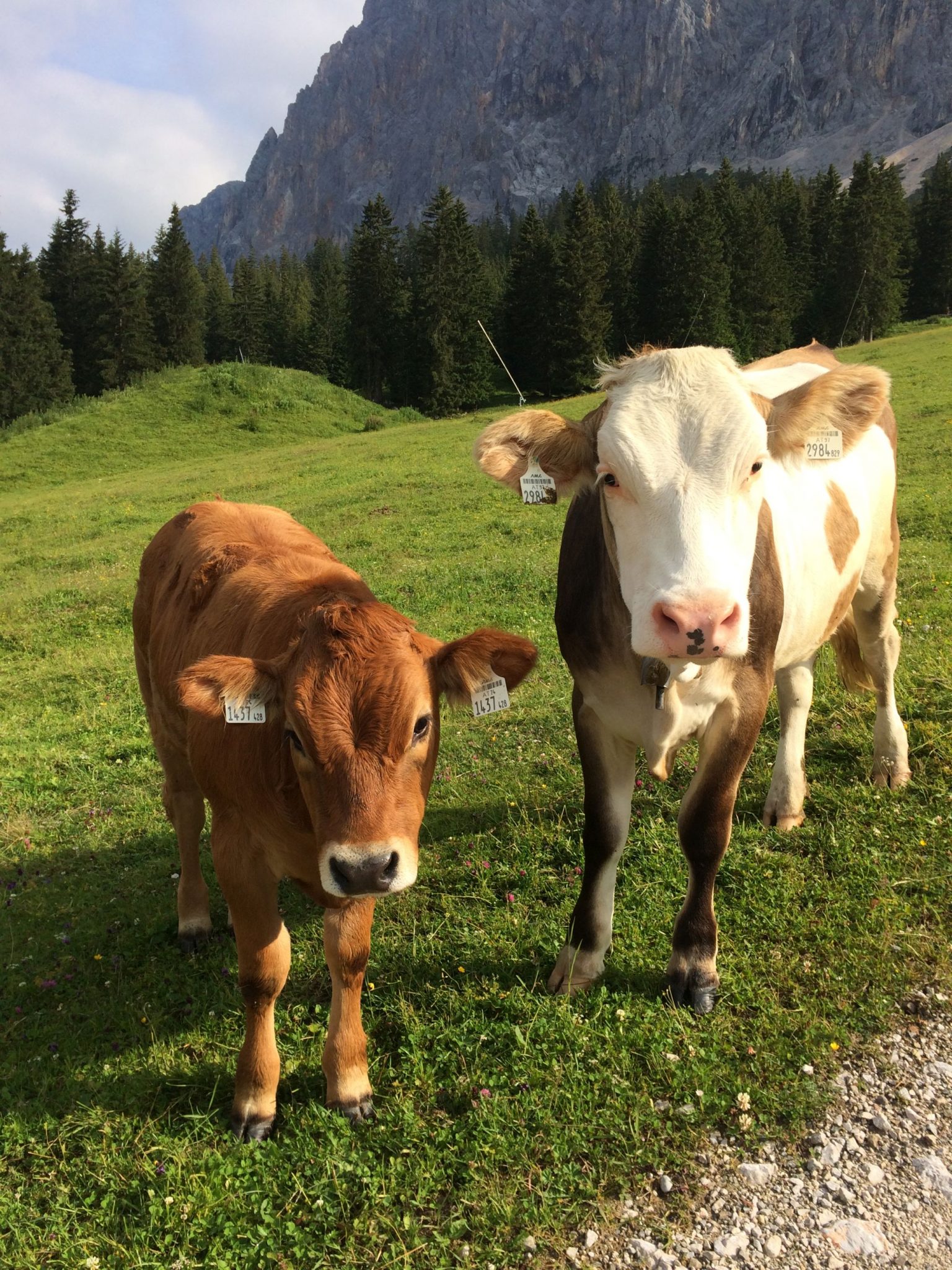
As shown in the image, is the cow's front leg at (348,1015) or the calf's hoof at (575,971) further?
the calf's hoof at (575,971)

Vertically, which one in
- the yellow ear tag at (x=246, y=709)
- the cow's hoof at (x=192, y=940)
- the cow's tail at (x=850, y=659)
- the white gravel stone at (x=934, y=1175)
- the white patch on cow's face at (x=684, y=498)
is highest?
the white patch on cow's face at (x=684, y=498)

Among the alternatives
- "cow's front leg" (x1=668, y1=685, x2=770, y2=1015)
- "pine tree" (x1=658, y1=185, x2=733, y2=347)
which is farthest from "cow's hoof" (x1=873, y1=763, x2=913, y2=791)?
"pine tree" (x1=658, y1=185, x2=733, y2=347)

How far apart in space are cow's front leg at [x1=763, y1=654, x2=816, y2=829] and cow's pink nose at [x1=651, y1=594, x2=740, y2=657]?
2.72 meters

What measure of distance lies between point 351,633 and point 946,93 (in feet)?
712

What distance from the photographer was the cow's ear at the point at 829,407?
3594mm

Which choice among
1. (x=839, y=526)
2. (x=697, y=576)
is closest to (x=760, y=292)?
(x=839, y=526)

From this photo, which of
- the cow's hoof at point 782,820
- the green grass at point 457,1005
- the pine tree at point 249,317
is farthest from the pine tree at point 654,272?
the cow's hoof at point 782,820

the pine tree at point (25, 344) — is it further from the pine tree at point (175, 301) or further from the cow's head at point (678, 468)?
the cow's head at point (678, 468)

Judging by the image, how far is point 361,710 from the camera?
293 centimetres

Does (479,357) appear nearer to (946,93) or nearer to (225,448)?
(225,448)

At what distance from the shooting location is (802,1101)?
10.6 feet

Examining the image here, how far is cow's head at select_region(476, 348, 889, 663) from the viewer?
273 centimetres

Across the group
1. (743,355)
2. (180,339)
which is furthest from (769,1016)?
(180,339)

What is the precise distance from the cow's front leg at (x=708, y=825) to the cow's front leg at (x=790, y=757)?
1.37 meters
